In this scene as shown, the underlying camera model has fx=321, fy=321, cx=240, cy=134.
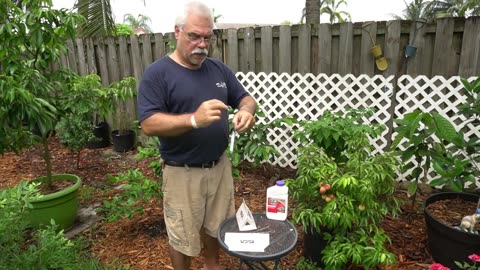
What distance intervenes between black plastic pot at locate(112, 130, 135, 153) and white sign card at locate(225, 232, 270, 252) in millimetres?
4052

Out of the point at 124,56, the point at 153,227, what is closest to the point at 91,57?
the point at 124,56

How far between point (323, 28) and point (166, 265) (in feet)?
9.90

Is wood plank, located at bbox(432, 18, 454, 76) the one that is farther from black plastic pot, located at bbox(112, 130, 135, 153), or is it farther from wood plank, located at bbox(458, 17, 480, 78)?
black plastic pot, located at bbox(112, 130, 135, 153)

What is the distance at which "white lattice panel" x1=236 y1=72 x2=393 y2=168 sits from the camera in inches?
145

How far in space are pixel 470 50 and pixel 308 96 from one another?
5.58ft

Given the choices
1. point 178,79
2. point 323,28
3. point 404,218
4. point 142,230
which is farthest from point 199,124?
point 323,28

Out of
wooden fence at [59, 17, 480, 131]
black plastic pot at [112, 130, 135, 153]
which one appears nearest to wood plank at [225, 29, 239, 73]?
wooden fence at [59, 17, 480, 131]

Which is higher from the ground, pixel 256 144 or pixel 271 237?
pixel 256 144

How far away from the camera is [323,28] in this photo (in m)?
3.76

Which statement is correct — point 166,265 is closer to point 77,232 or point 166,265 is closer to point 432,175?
point 77,232

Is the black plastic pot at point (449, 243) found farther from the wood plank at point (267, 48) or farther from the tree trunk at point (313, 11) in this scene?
the tree trunk at point (313, 11)

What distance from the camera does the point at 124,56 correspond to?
213 inches

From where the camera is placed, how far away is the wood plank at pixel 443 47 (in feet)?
10.5

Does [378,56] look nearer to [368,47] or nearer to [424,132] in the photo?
[368,47]
